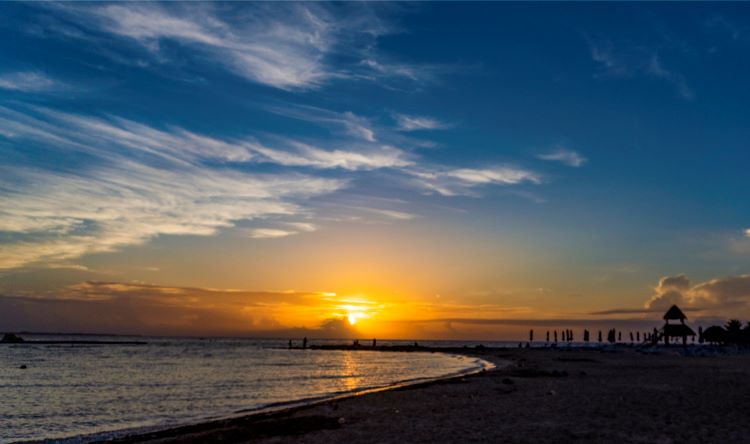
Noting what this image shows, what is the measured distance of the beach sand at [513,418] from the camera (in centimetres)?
1433

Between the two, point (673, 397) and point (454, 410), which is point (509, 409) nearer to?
point (454, 410)

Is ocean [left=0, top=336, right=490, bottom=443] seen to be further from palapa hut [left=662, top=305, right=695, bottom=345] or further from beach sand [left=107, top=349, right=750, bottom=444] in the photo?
palapa hut [left=662, top=305, right=695, bottom=345]

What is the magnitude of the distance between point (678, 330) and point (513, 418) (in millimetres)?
63041

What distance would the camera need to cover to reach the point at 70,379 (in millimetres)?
41750

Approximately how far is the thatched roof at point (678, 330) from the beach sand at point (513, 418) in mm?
46842

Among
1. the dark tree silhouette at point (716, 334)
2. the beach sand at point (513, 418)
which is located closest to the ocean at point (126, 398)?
the beach sand at point (513, 418)

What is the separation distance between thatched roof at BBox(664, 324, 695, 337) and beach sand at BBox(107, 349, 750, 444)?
154 feet

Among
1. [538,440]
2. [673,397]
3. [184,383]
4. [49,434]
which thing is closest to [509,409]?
[538,440]

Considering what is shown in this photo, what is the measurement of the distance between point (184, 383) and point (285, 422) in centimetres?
2284

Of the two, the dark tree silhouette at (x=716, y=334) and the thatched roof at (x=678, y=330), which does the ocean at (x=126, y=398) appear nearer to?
the thatched roof at (x=678, y=330)

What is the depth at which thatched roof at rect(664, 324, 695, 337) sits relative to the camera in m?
67.9

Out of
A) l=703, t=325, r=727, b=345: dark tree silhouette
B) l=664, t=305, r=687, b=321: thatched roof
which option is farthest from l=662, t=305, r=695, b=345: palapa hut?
l=703, t=325, r=727, b=345: dark tree silhouette

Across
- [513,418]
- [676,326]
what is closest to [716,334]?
[676,326]

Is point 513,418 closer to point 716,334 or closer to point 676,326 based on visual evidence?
point 676,326
